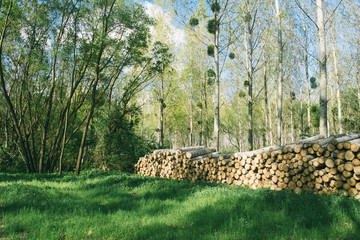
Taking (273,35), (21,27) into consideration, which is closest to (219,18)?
(273,35)

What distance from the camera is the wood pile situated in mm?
5219

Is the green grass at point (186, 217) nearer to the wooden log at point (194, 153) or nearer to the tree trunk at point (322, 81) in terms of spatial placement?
the wooden log at point (194, 153)

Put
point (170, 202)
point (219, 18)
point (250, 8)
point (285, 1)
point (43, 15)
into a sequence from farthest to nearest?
point (285, 1) → point (250, 8) → point (219, 18) → point (43, 15) → point (170, 202)

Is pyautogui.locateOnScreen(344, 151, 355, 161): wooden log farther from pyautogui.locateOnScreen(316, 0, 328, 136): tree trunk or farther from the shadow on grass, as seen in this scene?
pyautogui.locateOnScreen(316, 0, 328, 136): tree trunk

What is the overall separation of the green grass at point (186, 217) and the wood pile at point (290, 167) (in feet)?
3.19

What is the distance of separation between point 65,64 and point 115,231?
1100 centimetres

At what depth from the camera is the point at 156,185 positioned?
7.04 m

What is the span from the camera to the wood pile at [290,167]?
522 centimetres

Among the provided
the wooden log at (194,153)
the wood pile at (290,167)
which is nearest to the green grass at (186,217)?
the wood pile at (290,167)

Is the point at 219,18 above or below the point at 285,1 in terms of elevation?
below

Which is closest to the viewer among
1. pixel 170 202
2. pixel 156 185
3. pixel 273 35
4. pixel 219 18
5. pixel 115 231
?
pixel 115 231

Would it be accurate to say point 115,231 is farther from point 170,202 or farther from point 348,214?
point 348,214

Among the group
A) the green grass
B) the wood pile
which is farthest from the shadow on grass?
the wood pile

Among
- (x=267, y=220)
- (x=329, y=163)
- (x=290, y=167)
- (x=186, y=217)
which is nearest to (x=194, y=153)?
(x=290, y=167)
